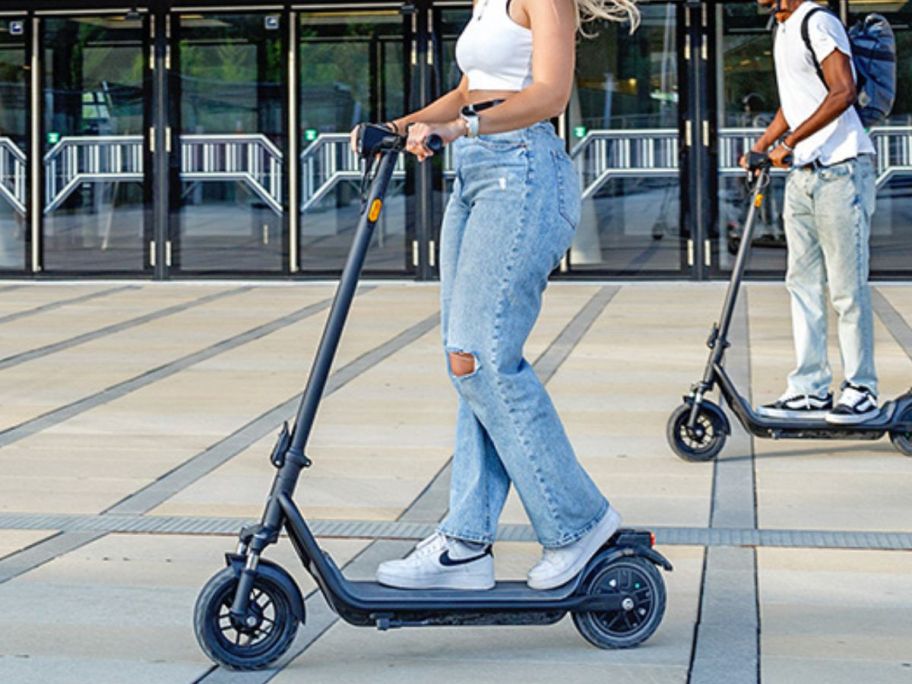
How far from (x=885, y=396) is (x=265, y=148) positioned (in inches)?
379

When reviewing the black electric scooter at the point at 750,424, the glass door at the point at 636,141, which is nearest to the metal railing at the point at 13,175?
the glass door at the point at 636,141

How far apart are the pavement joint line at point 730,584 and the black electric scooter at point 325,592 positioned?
0.29 metres

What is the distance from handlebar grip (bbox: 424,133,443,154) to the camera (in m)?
4.12

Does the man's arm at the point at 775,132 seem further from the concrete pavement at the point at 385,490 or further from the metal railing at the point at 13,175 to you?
the metal railing at the point at 13,175

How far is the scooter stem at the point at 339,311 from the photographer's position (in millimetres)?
4223

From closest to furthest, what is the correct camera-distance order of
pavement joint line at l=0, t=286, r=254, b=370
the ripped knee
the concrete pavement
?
the ripped knee < the concrete pavement < pavement joint line at l=0, t=286, r=254, b=370

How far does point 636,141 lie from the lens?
1686cm

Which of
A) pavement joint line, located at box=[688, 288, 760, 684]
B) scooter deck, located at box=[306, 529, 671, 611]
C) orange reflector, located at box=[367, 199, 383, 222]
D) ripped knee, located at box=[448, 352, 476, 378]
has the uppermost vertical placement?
orange reflector, located at box=[367, 199, 383, 222]

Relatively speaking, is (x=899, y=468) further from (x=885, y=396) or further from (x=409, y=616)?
(x=409, y=616)

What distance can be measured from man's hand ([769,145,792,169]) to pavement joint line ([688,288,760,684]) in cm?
118

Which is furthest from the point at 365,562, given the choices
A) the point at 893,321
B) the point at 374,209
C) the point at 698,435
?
the point at 893,321

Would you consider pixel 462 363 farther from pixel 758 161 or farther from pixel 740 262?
pixel 740 262

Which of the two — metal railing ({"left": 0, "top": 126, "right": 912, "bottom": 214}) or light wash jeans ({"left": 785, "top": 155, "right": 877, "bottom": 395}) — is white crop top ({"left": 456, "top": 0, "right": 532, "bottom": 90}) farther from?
metal railing ({"left": 0, "top": 126, "right": 912, "bottom": 214})

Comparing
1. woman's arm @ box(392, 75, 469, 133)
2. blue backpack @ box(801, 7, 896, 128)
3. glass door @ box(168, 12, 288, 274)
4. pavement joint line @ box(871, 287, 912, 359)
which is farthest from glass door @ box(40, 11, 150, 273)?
woman's arm @ box(392, 75, 469, 133)
